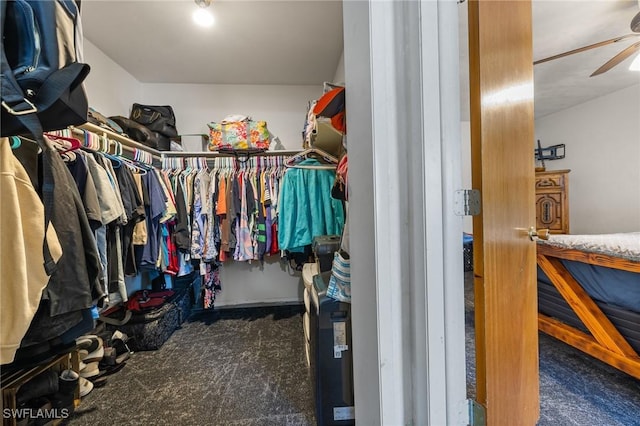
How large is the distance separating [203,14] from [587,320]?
3099 mm

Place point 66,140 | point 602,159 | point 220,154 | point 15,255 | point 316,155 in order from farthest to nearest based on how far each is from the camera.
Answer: point 602,159
point 220,154
point 316,155
point 66,140
point 15,255

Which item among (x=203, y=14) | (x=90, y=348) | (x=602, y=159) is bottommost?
(x=90, y=348)

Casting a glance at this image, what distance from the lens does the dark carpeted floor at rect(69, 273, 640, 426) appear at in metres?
1.26

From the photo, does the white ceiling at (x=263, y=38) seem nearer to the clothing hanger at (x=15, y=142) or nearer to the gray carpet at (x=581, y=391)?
the clothing hanger at (x=15, y=142)

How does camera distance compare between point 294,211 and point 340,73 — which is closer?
point 294,211

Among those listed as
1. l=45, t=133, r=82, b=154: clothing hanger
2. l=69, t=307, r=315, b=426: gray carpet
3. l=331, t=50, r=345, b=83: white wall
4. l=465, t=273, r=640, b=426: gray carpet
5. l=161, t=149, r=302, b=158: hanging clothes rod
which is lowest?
l=69, t=307, r=315, b=426: gray carpet

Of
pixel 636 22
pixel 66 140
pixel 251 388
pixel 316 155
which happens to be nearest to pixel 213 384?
pixel 251 388

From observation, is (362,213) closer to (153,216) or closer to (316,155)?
(316,155)

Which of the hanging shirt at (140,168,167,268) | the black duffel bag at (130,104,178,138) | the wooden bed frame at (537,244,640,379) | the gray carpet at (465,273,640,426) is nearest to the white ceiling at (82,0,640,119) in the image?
the black duffel bag at (130,104,178,138)

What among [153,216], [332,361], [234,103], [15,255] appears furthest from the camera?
[234,103]

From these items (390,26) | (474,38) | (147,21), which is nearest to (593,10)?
(474,38)

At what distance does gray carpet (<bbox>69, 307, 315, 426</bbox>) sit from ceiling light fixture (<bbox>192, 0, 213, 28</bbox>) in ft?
7.79

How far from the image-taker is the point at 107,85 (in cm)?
204

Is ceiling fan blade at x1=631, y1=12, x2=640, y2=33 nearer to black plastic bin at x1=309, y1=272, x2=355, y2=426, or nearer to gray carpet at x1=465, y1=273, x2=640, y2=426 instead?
gray carpet at x1=465, y1=273, x2=640, y2=426
